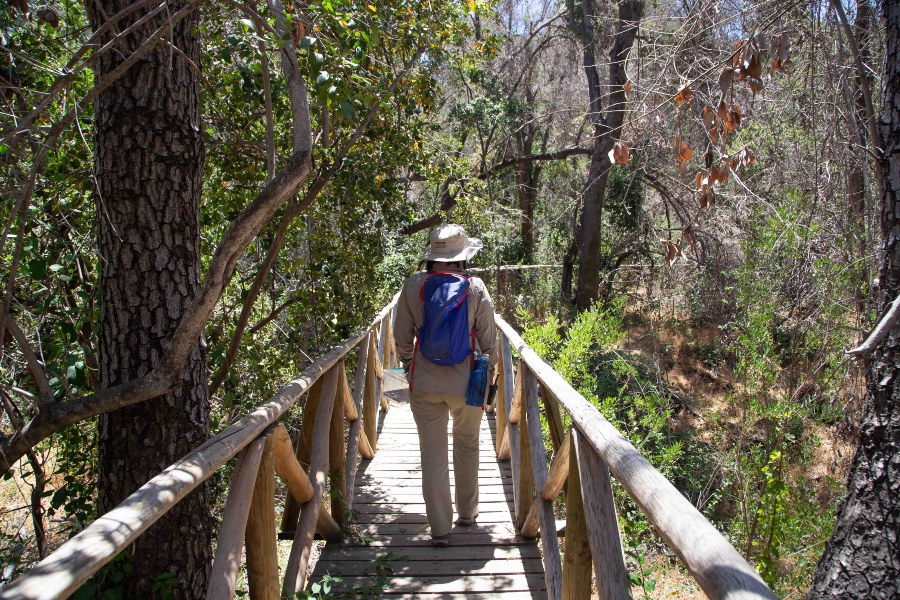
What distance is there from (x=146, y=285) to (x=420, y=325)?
59.8 inches

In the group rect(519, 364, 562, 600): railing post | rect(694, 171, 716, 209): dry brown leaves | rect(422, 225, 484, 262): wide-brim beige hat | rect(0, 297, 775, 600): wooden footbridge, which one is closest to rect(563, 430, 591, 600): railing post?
rect(0, 297, 775, 600): wooden footbridge

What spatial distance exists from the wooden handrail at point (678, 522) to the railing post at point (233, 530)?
113cm

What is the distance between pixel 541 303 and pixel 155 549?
13167 millimetres

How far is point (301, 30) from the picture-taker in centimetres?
299

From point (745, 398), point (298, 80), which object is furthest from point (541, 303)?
point (298, 80)

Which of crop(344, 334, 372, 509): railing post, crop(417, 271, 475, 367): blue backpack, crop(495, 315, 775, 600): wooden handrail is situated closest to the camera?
crop(495, 315, 775, 600): wooden handrail

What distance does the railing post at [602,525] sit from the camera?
1966mm

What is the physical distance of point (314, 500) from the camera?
10.8 feet

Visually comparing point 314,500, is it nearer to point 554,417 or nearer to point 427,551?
point 427,551

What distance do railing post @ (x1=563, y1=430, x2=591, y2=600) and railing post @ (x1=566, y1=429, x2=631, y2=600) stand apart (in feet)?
0.58

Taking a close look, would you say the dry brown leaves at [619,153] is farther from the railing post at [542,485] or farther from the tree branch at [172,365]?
the tree branch at [172,365]

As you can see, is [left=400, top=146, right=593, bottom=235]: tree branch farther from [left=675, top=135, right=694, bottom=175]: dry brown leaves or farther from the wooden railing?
[left=675, top=135, right=694, bottom=175]: dry brown leaves

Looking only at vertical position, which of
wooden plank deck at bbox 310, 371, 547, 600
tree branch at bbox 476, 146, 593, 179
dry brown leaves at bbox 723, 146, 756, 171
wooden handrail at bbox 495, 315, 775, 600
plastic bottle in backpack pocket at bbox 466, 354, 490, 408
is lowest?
wooden plank deck at bbox 310, 371, 547, 600

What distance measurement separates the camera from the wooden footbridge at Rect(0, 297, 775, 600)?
1.38 m
